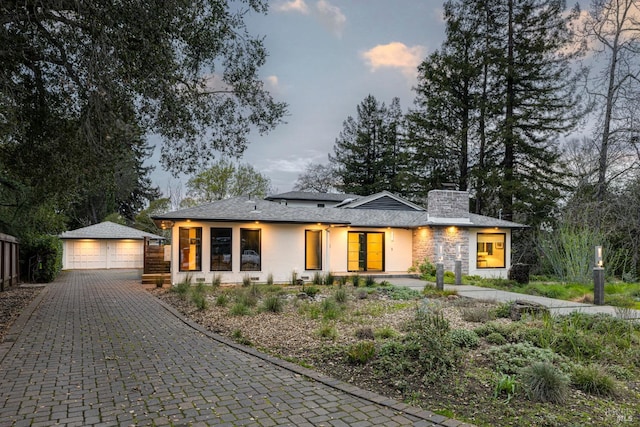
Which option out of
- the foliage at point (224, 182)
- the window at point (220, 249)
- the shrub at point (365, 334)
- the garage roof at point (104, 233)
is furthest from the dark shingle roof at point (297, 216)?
the foliage at point (224, 182)

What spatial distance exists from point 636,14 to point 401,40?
843 centimetres

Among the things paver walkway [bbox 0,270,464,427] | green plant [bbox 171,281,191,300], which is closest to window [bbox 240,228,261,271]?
green plant [bbox 171,281,191,300]

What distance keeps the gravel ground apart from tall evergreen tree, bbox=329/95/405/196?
2512 centimetres

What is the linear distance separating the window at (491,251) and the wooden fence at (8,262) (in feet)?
57.4

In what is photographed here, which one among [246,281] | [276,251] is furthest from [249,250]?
[246,281]

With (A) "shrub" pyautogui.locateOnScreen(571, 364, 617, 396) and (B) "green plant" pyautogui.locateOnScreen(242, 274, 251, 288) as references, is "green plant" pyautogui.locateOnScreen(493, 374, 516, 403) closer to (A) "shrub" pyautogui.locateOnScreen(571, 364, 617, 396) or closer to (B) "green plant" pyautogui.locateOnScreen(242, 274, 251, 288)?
(A) "shrub" pyautogui.locateOnScreen(571, 364, 617, 396)

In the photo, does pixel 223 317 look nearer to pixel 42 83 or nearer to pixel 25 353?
pixel 25 353

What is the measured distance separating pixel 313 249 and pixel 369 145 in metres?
20.6

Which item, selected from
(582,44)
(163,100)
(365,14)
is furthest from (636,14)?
(163,100)

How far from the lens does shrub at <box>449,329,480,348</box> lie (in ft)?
18.7

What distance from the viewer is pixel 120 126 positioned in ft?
25.8

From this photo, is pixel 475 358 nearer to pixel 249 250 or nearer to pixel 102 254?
pixel 249 250

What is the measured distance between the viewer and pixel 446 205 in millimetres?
17750

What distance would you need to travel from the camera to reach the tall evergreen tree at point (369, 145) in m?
34.8
